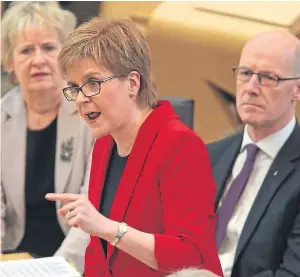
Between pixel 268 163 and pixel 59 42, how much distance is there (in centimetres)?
103

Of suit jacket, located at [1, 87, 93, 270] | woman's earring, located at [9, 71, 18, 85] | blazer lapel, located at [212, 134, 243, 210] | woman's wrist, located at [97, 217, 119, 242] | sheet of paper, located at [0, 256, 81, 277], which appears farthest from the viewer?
woman's earring, located at [9, 71, 18, 85]

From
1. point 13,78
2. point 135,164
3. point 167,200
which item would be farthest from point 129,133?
point 13,78

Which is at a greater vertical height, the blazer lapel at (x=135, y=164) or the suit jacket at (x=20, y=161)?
the blazer lapel at (x=135, y=164)

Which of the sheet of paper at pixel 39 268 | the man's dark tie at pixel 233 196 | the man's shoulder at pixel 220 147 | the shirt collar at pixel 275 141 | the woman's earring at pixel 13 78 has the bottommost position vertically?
the sheet of paper at pixel 39 268

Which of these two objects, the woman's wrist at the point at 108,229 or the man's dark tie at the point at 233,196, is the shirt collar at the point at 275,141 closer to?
the man's dark tie at the point at 233,196

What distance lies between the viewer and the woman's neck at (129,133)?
1.65m

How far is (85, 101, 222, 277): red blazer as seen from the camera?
1.50 m

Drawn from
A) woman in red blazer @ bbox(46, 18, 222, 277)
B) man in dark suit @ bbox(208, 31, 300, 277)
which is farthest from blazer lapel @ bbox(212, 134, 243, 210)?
woman in red blazer @ bbox(46, 18, 222, 277)

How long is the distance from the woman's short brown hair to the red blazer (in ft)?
0.36

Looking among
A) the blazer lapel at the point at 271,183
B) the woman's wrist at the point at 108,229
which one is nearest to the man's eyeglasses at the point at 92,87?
the woman's wrist at the point at 108,229

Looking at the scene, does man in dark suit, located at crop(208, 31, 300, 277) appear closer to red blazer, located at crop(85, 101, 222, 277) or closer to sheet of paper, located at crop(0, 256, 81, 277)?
red blazer, located at crop(85, 101, 222, 277)

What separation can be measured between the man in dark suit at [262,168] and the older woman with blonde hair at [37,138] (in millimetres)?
642

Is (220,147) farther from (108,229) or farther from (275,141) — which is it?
(108,229)

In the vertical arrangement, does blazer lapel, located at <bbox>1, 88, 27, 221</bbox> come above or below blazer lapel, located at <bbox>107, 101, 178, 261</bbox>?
below
